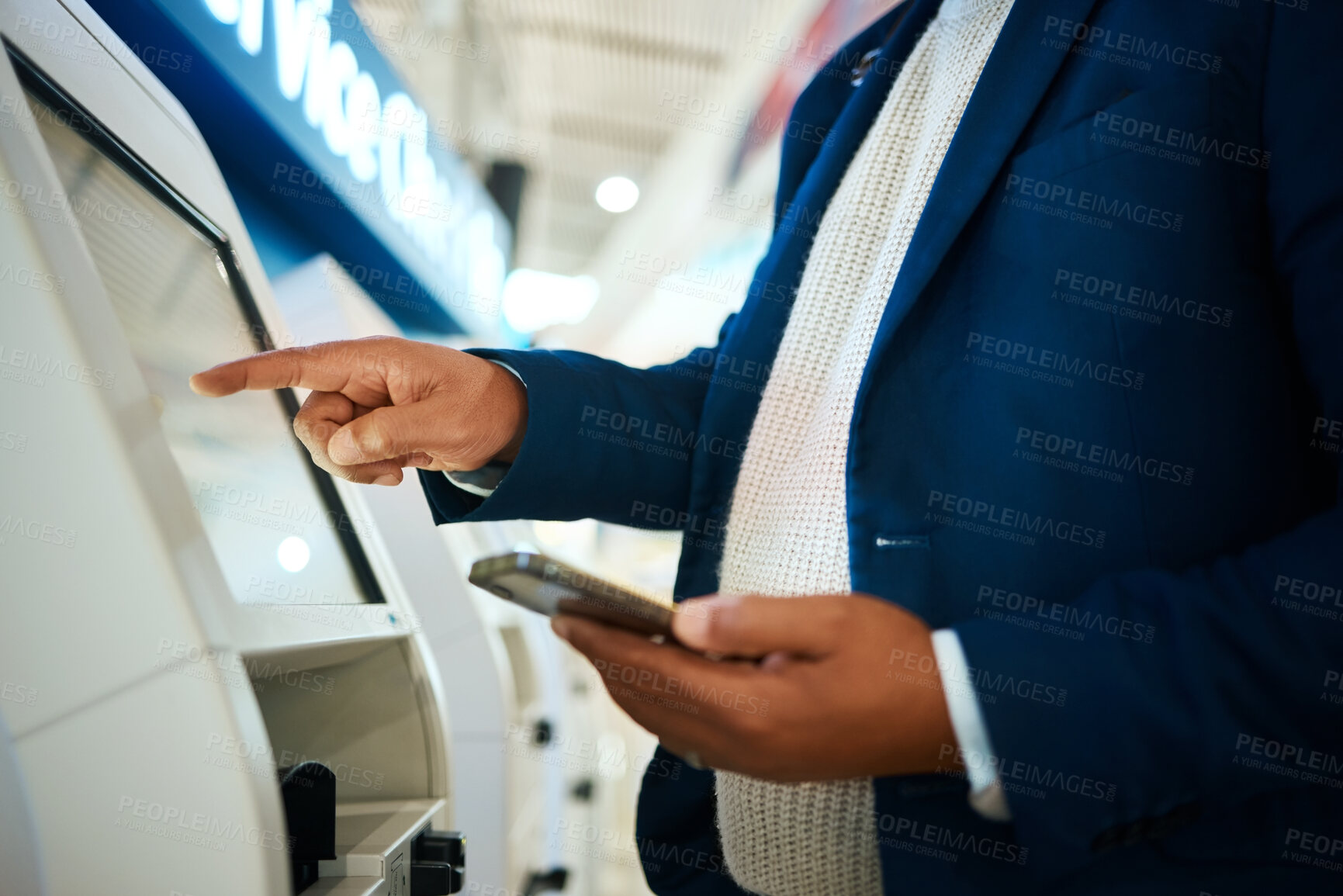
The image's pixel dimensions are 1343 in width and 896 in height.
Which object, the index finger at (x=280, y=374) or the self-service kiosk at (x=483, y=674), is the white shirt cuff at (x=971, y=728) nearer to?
the index finger at (x=280, y=374)

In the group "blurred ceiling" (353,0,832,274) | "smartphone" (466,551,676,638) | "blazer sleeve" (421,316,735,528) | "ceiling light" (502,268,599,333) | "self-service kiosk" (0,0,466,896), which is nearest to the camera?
"smartphone" (466,551,676,638)

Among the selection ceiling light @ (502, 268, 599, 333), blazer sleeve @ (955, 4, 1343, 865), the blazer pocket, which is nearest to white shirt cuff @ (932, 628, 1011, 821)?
blazer sleeve @ (955, 4, 1343, 865)

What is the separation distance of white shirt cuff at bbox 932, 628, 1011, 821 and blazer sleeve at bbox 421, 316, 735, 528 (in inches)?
20.1

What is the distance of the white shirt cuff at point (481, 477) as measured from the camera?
0.96 m

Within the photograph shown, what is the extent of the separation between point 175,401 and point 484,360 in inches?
13.1

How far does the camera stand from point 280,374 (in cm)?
77

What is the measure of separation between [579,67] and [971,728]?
16.0 ft

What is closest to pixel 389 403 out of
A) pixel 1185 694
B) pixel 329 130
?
pixel 1185 694

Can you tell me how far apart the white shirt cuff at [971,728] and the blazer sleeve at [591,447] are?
1.68 feet

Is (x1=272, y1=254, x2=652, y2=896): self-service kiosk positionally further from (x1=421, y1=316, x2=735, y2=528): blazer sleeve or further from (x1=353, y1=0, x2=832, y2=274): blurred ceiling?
(x1=353, y1=0, x2=832, y2=274): blurred ceiling

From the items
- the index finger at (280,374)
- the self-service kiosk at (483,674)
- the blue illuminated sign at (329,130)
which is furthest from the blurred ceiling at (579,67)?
the index finger at (280,374)

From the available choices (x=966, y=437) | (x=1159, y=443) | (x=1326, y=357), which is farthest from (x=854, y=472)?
(x=1326, y=357)

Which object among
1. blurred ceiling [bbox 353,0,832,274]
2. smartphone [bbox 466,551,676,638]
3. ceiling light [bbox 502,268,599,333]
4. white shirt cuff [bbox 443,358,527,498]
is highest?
blurred ceiling [bbox 353,0,832,274]

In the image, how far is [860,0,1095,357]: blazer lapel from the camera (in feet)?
2.52
